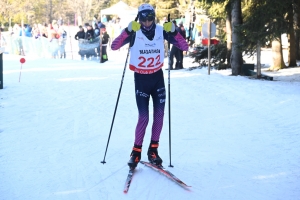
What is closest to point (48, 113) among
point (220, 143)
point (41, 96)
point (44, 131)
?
point (44, 131)

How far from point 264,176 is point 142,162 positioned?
1525 millimetres

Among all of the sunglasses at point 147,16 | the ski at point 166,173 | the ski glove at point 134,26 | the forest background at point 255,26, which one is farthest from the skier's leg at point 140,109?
the forest background at point 255,26

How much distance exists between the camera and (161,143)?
7266 millimetres

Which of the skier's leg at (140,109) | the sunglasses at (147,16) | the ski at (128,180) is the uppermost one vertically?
the sunglasses at (147,16)

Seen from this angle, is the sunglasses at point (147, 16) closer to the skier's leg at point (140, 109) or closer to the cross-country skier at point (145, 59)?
the cross-country skier at point (145, 59)

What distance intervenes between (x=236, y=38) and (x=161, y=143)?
32.5 feet

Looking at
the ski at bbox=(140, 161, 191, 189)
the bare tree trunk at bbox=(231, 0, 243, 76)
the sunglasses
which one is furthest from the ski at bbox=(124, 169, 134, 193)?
the bare tree trunk at bbox=(231, 0, 243, 76)

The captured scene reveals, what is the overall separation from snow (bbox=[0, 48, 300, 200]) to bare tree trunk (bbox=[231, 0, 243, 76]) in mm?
2617

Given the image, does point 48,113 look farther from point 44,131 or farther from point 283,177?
point 283,177

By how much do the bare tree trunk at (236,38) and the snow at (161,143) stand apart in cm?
262

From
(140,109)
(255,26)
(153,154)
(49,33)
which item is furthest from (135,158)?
(49,33)

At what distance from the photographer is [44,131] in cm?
827

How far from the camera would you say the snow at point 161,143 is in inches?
200

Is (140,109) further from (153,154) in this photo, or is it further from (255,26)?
(255,26)
